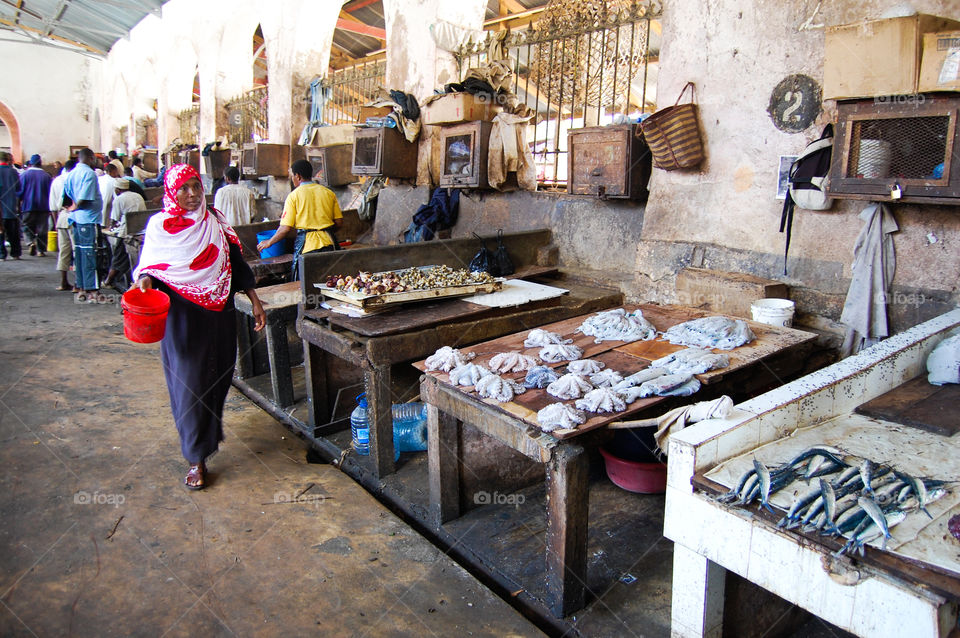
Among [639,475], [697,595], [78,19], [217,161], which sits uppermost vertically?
[78,19]

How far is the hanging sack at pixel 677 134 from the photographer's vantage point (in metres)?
4.45

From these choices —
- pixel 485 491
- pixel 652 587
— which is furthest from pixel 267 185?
pixel 652 587

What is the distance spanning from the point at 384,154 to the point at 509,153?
5.97ft

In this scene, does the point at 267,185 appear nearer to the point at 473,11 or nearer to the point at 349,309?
the point at 473,11

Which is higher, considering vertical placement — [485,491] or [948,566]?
[948,566]

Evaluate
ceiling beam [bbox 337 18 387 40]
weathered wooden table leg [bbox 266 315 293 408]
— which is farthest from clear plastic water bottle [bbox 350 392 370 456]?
ceiling beam [bbox 337 18 387 40]

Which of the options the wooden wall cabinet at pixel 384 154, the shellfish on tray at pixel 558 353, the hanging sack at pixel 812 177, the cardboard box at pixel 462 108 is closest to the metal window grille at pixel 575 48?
the cardboard box at pixel 462 108

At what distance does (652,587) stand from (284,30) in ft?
32.3

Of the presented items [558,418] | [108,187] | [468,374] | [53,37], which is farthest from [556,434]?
[53,37]

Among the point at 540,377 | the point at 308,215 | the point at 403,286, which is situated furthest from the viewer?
the point at 308,215

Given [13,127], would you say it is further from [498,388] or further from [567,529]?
[567,529]

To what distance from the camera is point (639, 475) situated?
3.80 m

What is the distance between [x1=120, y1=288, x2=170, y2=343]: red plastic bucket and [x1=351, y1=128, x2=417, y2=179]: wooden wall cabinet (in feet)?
14.0

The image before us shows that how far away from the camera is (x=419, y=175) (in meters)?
7.61
